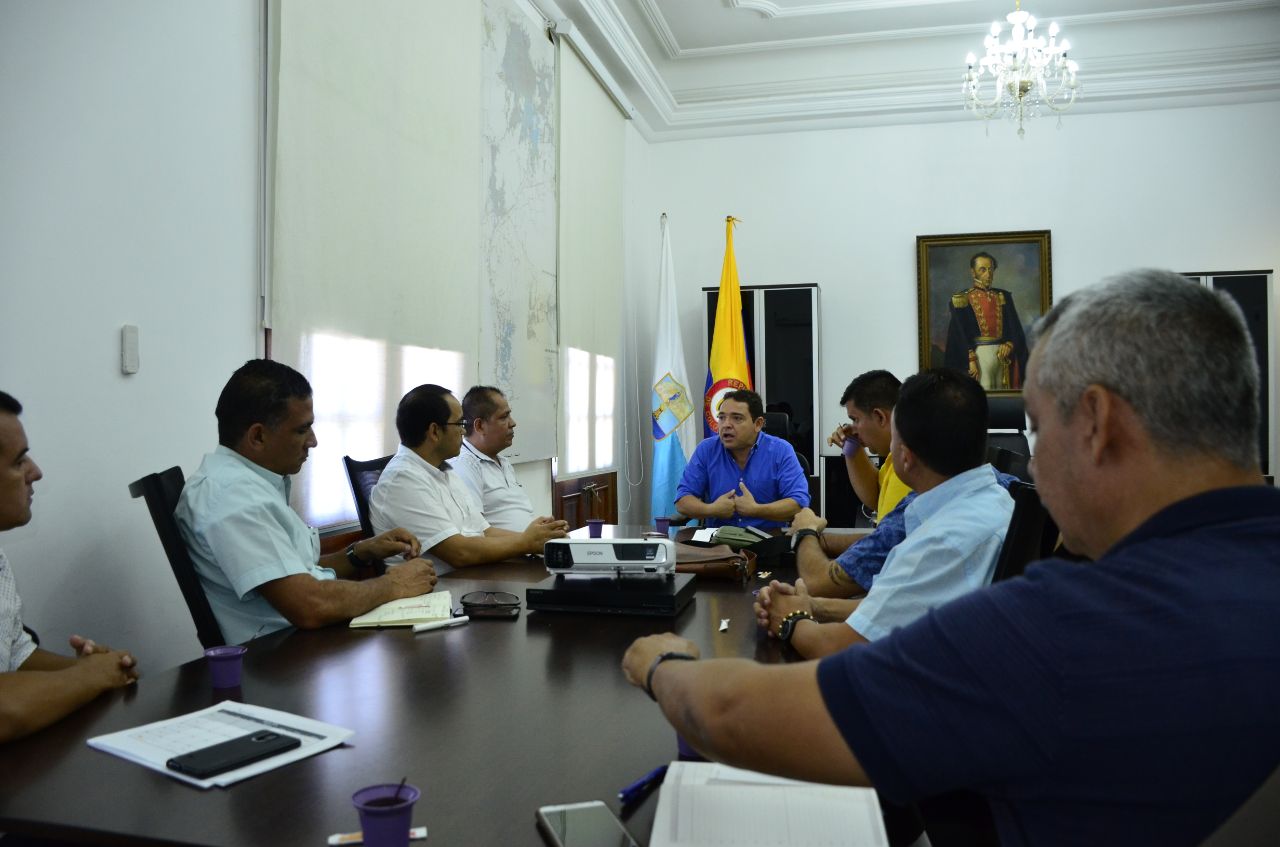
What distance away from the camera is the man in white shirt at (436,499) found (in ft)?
9.89

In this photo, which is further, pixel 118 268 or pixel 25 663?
pixel 118 268

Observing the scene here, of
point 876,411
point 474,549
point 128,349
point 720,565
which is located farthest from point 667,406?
point 128,349

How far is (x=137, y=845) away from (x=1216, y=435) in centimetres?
122

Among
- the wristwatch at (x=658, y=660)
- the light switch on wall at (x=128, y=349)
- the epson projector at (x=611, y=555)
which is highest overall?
the light switch on wall at (x=128, y=349)

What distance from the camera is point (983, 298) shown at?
684 cm

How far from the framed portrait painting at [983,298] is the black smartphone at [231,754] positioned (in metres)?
6.09

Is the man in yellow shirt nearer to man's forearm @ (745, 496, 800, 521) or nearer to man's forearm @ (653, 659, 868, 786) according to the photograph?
man's forearm @ (745, 496, 800, 521)

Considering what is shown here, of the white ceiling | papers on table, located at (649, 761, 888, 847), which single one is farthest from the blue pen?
the white ceiling

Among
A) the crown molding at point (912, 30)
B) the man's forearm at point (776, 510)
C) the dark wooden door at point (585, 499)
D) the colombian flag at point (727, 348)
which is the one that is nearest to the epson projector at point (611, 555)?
the man's forearm at point (776, 510)

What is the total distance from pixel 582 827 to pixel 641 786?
0.45ft

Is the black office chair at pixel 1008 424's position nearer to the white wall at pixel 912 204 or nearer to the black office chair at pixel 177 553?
the white wall at pixel 912 204

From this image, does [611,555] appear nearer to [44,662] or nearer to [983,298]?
[44,662]

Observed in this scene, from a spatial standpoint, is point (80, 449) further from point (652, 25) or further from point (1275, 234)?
point (1275, 234)

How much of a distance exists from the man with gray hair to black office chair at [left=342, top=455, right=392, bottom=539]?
2423mm
